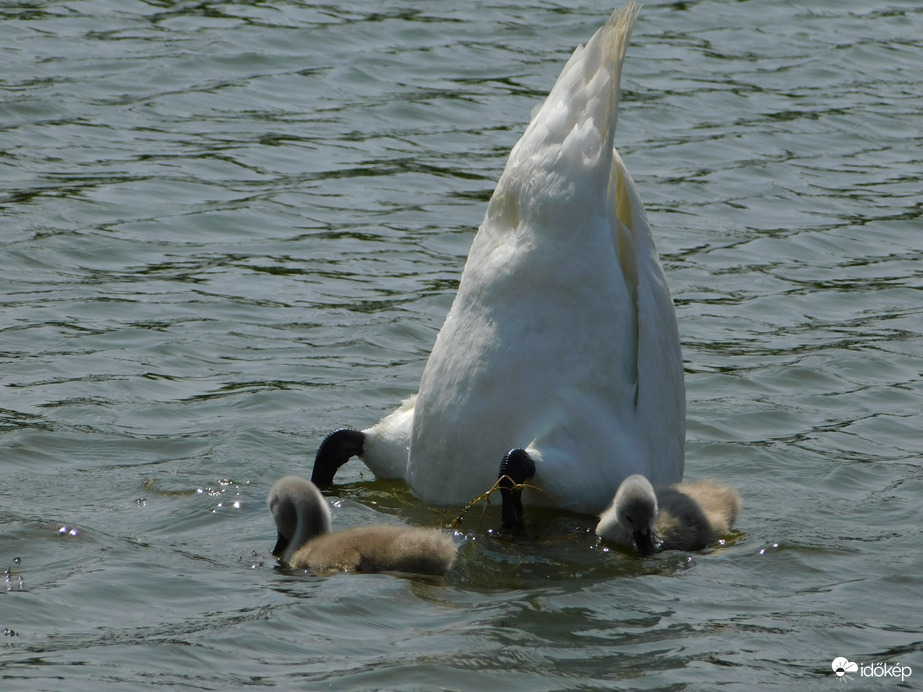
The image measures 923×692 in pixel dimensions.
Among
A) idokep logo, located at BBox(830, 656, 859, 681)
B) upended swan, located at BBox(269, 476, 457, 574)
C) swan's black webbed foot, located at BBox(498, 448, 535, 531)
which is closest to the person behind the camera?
idokep logo, located at BBox(830, 656, 859, 681)

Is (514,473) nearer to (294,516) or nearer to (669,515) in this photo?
(669,515)

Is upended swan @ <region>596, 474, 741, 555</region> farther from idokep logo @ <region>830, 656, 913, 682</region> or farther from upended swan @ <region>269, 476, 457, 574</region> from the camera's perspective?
idokep logo @ <region>830, 656, 913, 682</region>

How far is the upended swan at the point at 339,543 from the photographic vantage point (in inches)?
260

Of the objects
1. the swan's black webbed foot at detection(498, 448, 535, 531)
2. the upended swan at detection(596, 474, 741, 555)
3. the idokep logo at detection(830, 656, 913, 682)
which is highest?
the swan's black webbed foot at detection(498, 448, 535, 531)

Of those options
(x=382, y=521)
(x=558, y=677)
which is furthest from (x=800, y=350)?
(x=558, y=677)

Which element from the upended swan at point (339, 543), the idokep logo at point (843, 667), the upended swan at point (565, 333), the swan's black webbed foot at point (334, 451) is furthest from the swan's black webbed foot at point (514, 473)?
the idokep logo at point (843, 667)

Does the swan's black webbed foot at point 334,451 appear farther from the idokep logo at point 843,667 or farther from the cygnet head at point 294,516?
the idokep logo at point 843,667

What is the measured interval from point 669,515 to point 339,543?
1473 millimetres

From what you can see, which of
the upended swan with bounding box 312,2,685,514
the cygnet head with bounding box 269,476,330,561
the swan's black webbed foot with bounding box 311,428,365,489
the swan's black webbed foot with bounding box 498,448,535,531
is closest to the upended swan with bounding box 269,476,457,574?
the cygnet head with bounding box 269,476,330,561

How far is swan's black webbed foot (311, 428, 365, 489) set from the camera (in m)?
7.90

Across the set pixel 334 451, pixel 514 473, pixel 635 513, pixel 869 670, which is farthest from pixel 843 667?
pixel 334 451

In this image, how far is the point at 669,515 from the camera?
283 inches

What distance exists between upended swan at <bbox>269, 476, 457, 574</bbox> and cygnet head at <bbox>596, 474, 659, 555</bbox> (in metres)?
0.69

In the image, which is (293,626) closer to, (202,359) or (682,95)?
(202,359)
